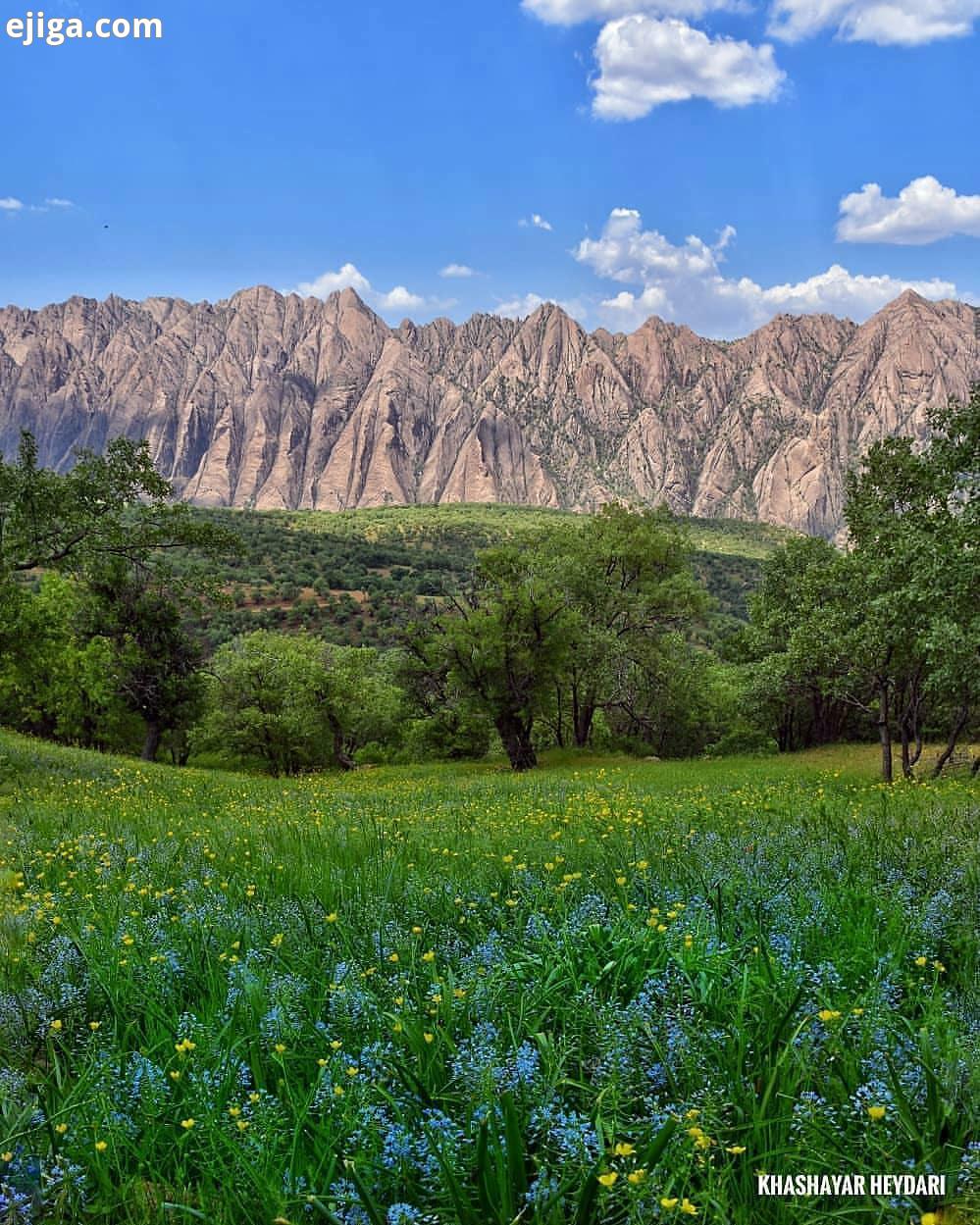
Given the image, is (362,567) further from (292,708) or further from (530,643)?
(530,643)

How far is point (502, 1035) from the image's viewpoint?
2.80 m

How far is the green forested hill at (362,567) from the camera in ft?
291

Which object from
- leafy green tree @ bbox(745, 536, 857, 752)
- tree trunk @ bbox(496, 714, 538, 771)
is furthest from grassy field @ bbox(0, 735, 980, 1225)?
tree trunk @ bbox(496, 714, 538, 771)

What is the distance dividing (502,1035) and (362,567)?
399 ft

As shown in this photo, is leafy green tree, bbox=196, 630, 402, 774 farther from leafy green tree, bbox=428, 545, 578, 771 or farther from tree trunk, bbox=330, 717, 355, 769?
leafy green tree, bbox=428, 545, 578, 771

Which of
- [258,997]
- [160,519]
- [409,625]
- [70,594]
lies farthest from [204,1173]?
[70,594]

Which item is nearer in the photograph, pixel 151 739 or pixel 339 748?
pixel 151 739

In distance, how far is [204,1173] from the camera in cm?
222

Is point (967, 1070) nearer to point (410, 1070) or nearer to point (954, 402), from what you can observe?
point (410, 1070)

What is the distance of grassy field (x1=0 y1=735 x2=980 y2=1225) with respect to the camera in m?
2.13

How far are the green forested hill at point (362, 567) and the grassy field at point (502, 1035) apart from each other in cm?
2979

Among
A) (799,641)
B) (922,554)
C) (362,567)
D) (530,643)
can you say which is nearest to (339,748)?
(530,643)

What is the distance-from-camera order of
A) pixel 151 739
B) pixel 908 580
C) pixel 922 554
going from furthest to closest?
pixel 151 739 < pixel 908 580 < pixel 922 554

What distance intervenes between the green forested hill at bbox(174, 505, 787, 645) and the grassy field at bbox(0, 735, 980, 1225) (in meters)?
29.8
